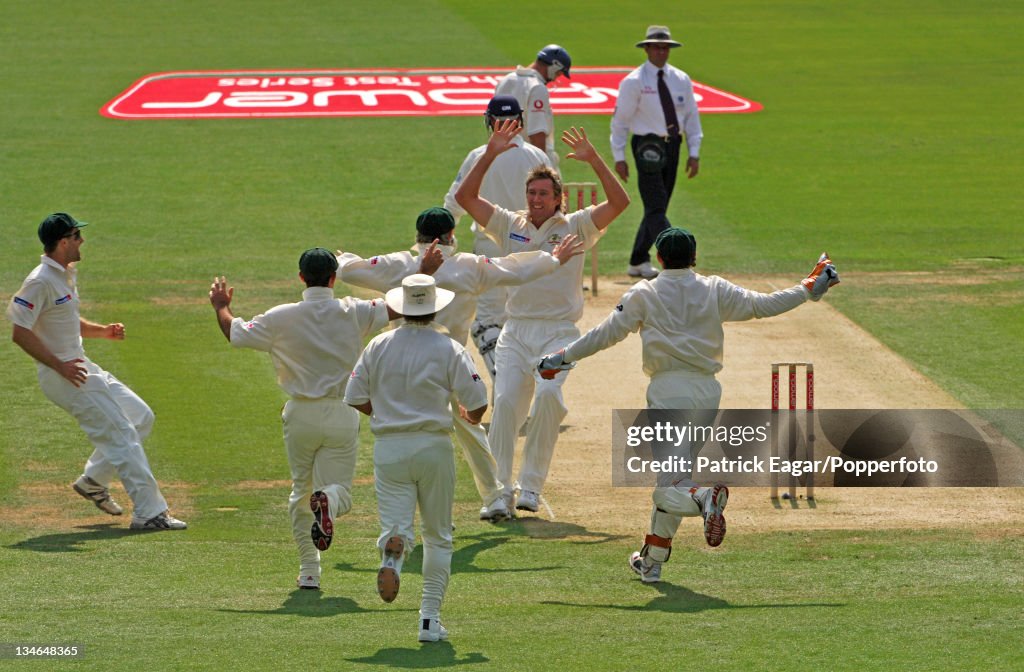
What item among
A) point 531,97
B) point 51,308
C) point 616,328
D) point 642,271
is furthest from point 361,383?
point 642,271

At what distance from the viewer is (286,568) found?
930 centimetres

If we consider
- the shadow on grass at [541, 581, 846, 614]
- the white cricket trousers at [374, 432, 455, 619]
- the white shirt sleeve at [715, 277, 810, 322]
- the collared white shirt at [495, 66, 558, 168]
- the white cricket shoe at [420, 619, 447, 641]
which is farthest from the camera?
the collared white shirt at [495, 66, 558, 168]

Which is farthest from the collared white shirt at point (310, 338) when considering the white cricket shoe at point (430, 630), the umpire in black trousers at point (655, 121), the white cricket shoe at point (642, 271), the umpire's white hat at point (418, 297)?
the white cricket shoe at point (642, 271)

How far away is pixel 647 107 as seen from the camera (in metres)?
16.2

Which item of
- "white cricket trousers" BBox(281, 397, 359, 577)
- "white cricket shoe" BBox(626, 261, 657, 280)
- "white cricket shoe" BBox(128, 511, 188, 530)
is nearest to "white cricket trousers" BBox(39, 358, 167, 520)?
"white cricket shoe" BBox(128, 511, 188, 530)

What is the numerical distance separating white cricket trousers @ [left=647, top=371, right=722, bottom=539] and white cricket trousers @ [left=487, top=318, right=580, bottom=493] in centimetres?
162

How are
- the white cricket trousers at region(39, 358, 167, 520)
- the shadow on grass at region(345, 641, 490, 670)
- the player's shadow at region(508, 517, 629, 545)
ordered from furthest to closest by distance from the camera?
the white cricket trousers at region(39, 358, 167, 520) → the player's shadow at region(508, 517, 629, 545) → the shadow on grass at region(345, 641, 490, 670)

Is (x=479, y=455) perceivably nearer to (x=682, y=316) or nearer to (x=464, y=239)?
(x=682, y=316)

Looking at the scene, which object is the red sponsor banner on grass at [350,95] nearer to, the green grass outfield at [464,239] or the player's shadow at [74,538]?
the green grass outfield at [464,239]

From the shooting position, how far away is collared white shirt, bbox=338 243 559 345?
31.6 ft

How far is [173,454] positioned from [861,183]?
466 inches

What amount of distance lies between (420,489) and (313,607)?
3.36 ft

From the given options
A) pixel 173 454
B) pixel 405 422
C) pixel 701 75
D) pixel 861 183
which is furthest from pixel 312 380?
pixel 701 75

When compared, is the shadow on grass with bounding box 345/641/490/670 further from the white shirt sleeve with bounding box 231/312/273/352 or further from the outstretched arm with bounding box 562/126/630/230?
the outstretched arm with bounding box 562/126/630/230
